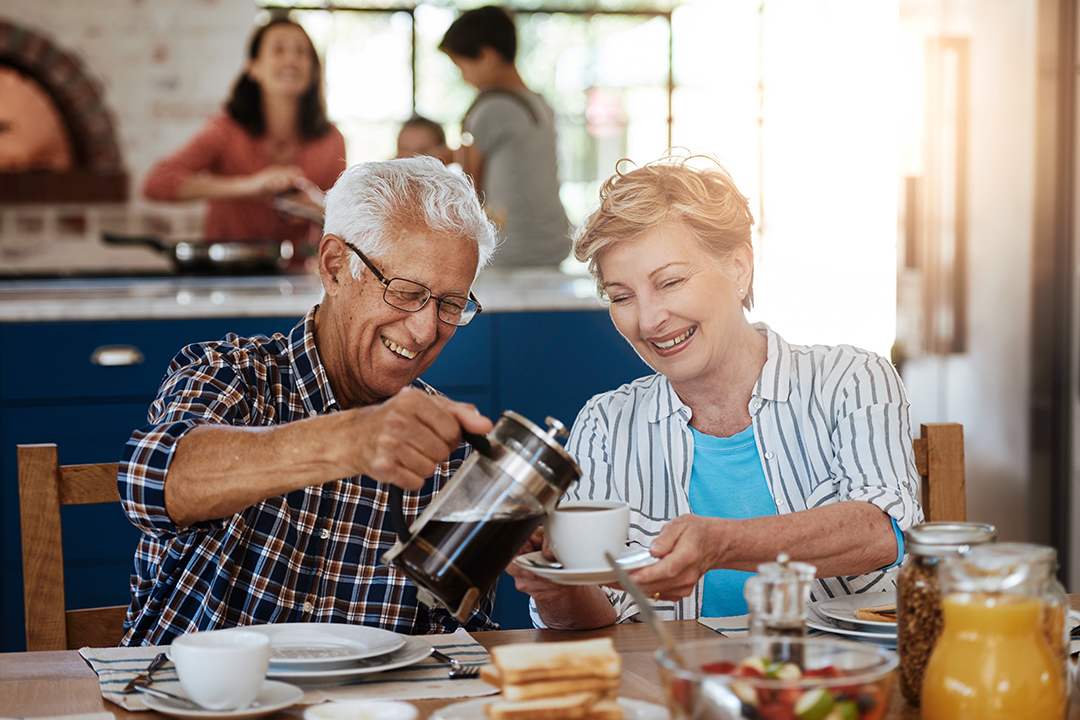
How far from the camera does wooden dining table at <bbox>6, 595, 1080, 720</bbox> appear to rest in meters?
0.93

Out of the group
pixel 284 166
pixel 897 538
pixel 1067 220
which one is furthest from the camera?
pixel 284 166

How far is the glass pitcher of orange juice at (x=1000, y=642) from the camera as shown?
78cm

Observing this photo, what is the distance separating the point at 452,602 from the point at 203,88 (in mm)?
4408

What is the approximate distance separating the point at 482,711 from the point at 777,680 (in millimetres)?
285

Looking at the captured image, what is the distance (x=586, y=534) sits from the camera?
103 cm

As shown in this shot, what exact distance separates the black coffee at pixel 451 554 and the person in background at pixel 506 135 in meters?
2.29

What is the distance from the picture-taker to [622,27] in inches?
212

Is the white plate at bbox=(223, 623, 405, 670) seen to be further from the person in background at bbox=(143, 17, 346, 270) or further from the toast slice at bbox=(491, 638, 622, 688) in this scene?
the person in background at bbox=(143, 17, 346, 270)

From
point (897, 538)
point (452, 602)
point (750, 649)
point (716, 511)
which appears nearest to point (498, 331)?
point (716, 511)

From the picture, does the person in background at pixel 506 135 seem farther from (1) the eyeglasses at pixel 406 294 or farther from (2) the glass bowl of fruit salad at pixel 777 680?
(2) the glass bowl of fruit salad at pixel 777 680

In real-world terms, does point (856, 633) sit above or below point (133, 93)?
below

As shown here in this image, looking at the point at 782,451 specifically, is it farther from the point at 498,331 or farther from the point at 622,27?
the point at 622,27

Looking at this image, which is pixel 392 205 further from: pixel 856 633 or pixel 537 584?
pixel 856 633

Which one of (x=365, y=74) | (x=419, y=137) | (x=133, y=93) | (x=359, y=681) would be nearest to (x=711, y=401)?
(x=359, y=681)
